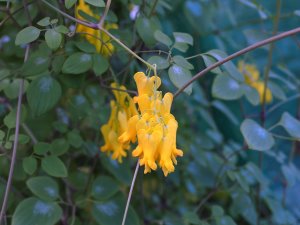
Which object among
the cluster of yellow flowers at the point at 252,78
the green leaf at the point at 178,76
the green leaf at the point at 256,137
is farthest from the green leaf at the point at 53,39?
the cluster of yellow flowers at the point at 252,78

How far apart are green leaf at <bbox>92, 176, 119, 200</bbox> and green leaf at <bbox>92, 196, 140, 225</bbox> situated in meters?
0.02

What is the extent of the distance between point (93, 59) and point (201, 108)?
859 millimetres

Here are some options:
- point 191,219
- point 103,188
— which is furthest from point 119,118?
point 191,219

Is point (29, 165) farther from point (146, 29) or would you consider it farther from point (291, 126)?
point (291, 126)

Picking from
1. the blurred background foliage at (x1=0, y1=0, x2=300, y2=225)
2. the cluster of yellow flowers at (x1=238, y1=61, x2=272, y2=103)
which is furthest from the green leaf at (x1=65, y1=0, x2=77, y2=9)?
the cluster of yellow flowers at (x1=238, y1=61, x2=272, y2=103)

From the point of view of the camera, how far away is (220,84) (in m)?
1.23

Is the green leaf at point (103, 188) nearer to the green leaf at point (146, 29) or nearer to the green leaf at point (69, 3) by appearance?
the green leaf at point (146, 29)

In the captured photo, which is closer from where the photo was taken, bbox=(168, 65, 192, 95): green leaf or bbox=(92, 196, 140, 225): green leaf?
bbox=(168, 65, 192, 95): green leaf

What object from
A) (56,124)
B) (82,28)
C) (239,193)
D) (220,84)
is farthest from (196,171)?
(82,28)

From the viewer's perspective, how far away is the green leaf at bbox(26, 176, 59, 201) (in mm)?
998

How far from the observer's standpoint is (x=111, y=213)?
109 cm

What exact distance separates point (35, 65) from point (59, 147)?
0.66 ft

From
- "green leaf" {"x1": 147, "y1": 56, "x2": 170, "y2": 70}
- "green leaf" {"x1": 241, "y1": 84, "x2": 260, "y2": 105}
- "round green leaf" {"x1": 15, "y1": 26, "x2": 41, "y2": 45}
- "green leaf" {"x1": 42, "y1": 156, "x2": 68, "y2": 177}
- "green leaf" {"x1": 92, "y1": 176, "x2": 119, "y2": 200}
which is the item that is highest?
"round green leaf" {"x1": 15, "y1": 26, "x2": 41, "y2": 45}

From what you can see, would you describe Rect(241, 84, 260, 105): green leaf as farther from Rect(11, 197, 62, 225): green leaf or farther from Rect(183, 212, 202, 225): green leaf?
Rect(11, 197, 62, 225): green leaf
